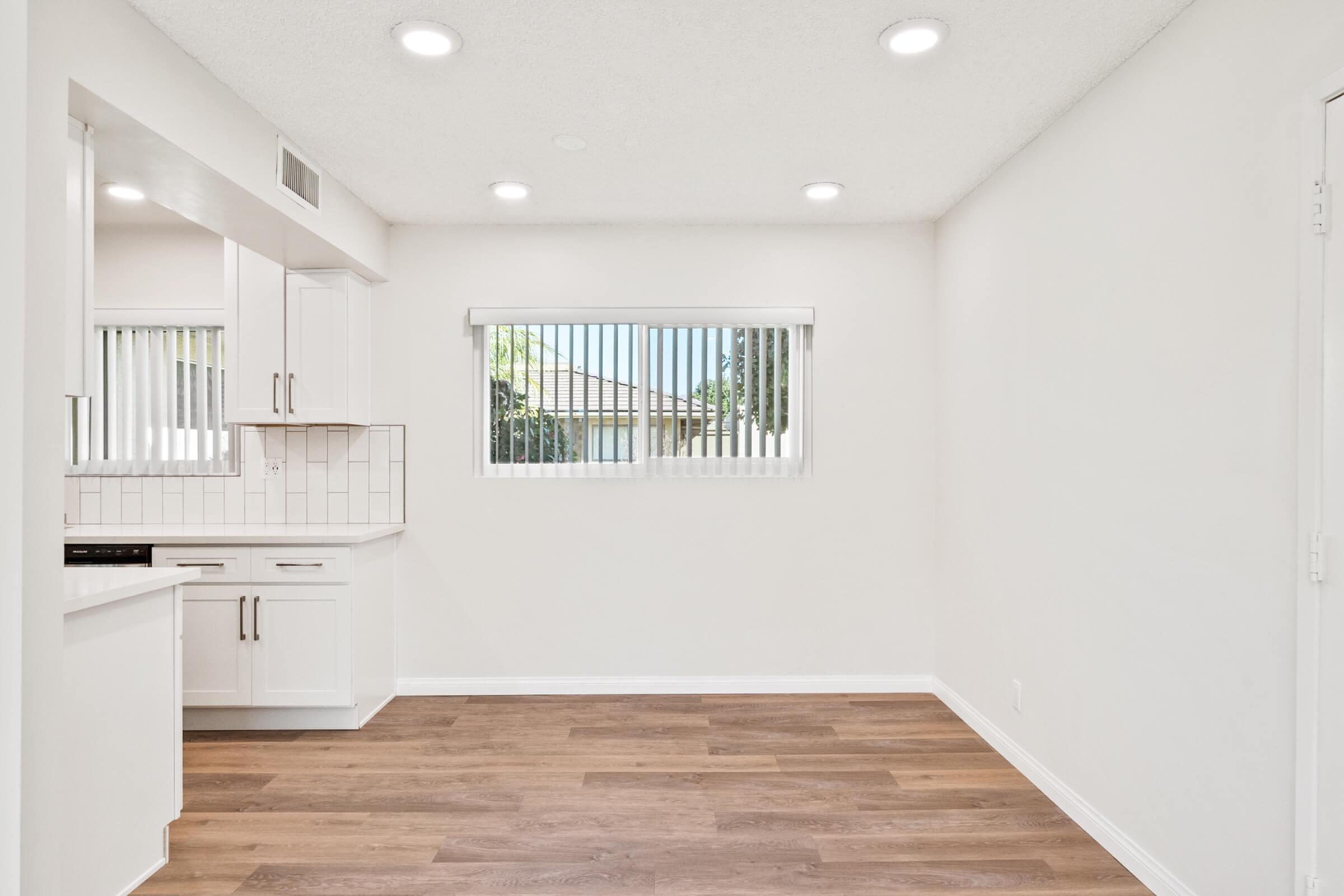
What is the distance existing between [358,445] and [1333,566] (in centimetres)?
392

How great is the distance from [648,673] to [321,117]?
2.96 m

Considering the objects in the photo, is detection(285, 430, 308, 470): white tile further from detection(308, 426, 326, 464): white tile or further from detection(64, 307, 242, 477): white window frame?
detection(64, 307, 242, 477): white window frame

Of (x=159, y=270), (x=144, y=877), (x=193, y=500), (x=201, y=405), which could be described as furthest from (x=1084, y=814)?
(x=159, y=270)

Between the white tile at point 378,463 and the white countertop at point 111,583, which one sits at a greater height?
the white tile at point 378,463

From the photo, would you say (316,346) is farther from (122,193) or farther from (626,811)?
(626,811)

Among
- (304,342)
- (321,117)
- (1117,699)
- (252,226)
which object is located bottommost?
(1117,699)

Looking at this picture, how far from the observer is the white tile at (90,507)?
4.04 meters

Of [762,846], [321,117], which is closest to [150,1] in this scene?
[321,117]

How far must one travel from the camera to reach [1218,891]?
6.35 feet

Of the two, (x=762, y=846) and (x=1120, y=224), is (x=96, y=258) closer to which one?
(x=762, y=846)

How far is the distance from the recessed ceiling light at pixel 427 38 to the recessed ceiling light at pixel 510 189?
1.11 metres

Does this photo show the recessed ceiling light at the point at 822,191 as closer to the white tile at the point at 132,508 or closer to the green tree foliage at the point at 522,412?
the green tree foliage at the point at 522,412

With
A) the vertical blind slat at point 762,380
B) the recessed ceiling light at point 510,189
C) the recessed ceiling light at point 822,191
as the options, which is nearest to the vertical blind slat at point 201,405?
the recessed ceiling light at point 510,189

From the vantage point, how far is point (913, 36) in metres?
2.24
